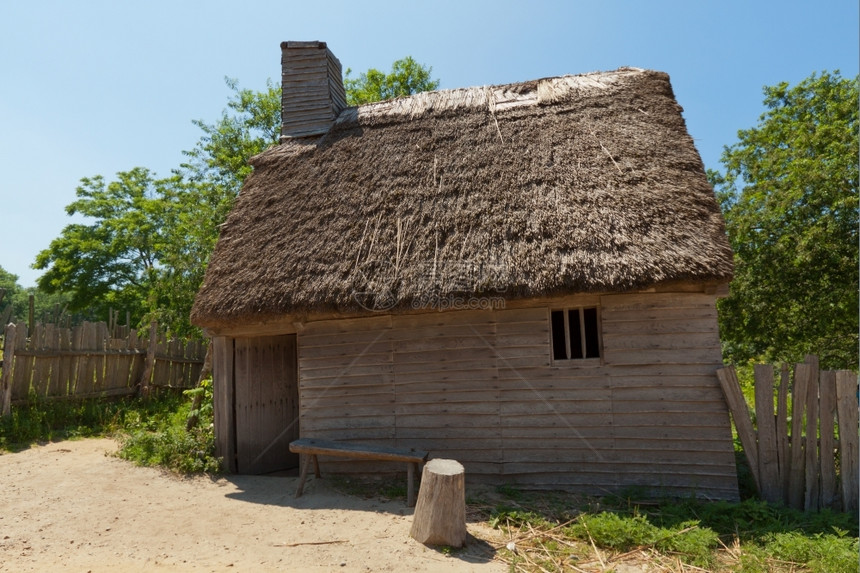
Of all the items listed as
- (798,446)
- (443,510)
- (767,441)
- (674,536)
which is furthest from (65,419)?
(798,446)

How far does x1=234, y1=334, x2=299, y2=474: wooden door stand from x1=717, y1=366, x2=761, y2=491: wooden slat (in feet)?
19.9

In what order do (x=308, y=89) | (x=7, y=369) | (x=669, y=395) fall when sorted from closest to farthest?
(x=669, y=395) < (x=7, y=369) < (x=308, y=89)

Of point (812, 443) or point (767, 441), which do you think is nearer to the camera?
point (812, 443)

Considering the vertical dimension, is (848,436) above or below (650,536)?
above

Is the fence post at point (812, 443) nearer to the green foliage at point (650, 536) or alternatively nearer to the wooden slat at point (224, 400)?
the green foliage at point (650, 536)

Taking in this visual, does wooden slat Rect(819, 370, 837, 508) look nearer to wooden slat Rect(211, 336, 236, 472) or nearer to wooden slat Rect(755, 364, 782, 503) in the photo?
wooden slat Rect(755, 364, 782, 503)

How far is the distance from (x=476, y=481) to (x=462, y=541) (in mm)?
1888

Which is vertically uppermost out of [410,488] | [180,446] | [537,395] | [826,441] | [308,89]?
[308,89]

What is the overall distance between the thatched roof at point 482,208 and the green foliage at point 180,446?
176 centimetres

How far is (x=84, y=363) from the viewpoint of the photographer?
9.45 m

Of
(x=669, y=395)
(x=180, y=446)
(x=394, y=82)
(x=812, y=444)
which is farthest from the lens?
(x=394, y=82)

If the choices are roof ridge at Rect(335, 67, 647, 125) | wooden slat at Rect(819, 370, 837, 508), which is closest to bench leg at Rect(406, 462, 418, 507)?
wooden slat at Rect(819, 370, 837, 508)

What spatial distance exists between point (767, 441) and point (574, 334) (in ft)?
7.98

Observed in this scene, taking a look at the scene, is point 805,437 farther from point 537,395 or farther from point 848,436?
point 537,395
